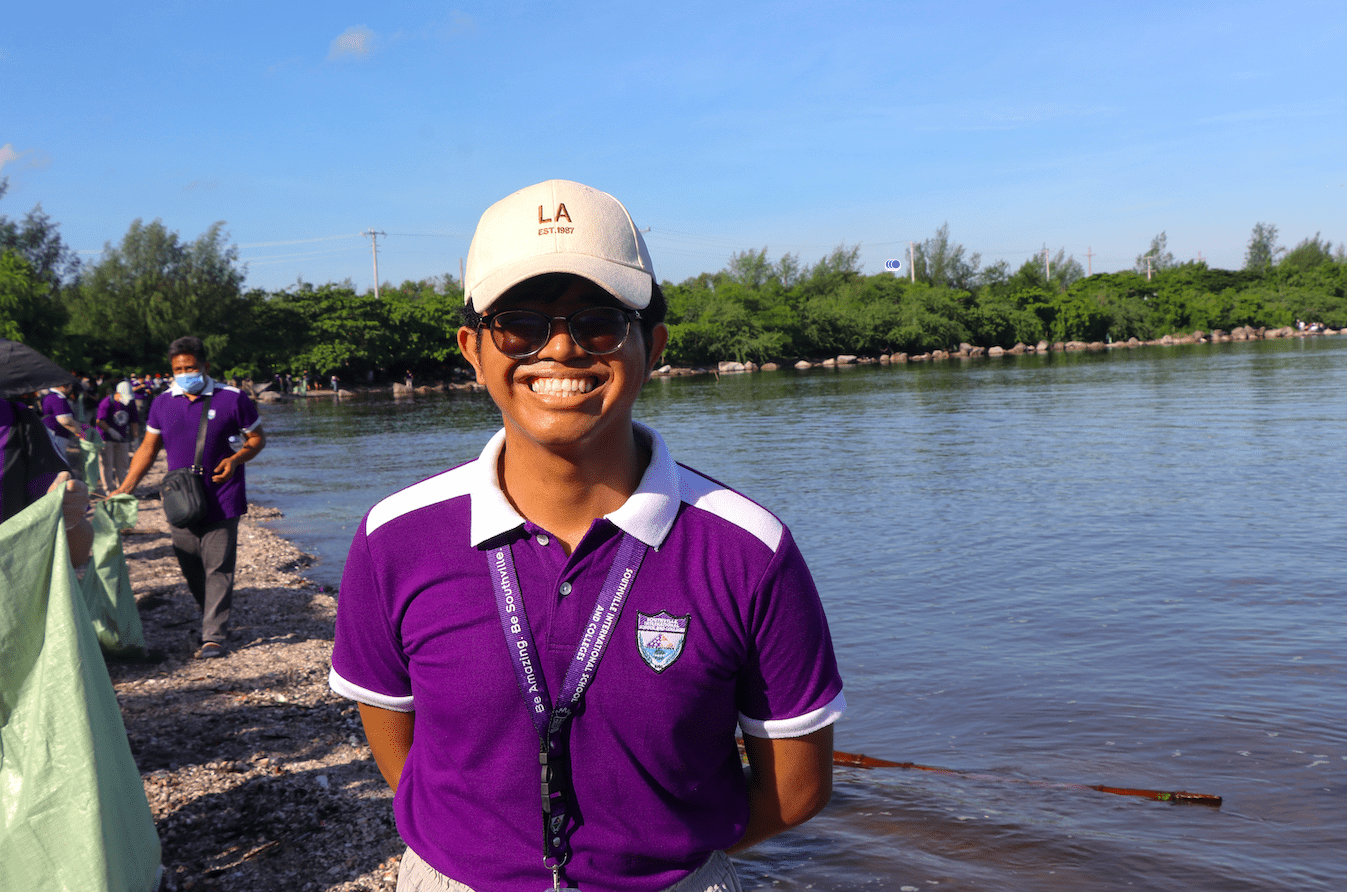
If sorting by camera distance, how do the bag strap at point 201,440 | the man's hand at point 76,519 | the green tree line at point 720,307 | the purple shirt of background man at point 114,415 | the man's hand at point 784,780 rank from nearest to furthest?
the man's hand at point 784,780 < the man's hand at point 76,519 < the bag strap at point 201,440 < the purple shirt of background man at point 114,415 < the green tree line at point 720,307

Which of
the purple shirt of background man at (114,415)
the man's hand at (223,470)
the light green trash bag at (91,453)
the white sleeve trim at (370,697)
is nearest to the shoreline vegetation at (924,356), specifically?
the purple shirt of background man at (114,415)

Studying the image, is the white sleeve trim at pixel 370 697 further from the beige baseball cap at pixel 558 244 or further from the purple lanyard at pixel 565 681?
the beige baseball cap at pixel 558 244

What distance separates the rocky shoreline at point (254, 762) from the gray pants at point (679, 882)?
99.8 inches

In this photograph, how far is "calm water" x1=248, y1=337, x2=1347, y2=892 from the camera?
5.52 m

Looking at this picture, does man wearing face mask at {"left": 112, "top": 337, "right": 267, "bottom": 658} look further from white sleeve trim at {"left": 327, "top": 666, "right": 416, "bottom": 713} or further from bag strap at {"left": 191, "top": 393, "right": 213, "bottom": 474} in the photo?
white sleeve trim at {"left": 327, "top": 666, "right": 416, "bottom": 713}

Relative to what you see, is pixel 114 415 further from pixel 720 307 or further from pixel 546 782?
pixel 720 307

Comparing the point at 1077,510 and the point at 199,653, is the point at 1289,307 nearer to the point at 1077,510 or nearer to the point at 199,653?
the point at 1077,510

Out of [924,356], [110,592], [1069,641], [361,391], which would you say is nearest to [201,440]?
[110,592]

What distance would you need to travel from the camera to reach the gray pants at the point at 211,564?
24.5ft

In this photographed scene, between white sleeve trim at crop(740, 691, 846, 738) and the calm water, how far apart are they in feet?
12.2

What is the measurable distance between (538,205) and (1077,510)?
16.3 m

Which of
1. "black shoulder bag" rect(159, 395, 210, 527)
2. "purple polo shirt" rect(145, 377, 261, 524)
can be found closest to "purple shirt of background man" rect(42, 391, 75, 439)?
"purple polo shirt" rect(145, 377, 261, 524)

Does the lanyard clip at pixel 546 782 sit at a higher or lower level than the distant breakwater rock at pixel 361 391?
lower

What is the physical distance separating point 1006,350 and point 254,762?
112 metres
